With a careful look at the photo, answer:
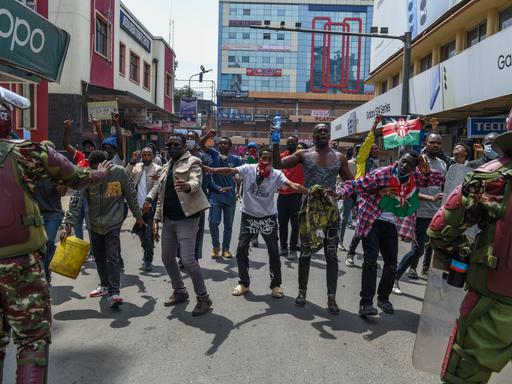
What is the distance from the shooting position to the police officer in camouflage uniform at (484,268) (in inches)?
87.5

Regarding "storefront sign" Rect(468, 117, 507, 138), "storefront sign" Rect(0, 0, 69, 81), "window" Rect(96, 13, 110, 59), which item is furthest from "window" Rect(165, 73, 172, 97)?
"storefront sign" Rect(468, 117, 507, 138)

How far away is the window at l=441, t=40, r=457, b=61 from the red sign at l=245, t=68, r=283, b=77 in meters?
68.3

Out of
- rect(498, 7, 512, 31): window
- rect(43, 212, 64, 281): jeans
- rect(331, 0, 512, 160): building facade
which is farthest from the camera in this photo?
rect(498, 7, 512, 31): window

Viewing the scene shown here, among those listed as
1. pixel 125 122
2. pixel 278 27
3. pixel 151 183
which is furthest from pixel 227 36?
pixel 151 183

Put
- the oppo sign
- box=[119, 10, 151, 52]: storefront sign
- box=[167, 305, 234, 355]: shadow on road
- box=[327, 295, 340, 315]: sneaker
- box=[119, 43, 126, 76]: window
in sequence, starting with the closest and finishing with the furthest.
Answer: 1. box=[167, 305, 234, 355]: shadow on road
2. box=[327, 295, 340, 315]: sneaker
3. the oppo sign
4. box=[119, 10, 151, 52]: storefront sign
5. box=[119, 43, 126, 76]: window

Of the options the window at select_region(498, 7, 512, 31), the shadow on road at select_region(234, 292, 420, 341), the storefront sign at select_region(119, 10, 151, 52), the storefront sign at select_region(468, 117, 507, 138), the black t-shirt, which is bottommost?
the shadow on road at select_region(234, 292, 420, 341)

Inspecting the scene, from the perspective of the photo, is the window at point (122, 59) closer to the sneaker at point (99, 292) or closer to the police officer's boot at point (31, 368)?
the sneaker at point (99, 292)

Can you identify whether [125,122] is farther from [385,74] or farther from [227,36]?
[227,36]

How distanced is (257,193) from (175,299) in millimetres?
1500

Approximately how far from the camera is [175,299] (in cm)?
495

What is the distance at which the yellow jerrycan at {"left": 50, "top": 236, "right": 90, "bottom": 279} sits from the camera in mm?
4176

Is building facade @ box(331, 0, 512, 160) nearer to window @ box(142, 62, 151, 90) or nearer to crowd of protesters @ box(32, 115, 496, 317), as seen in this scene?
crowd of protesters @ box(32, 115, 496, 317)

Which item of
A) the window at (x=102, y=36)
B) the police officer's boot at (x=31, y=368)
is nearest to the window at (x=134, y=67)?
the window at (x=102, y=36)

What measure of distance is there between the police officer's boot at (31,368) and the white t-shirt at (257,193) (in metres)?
3.05
